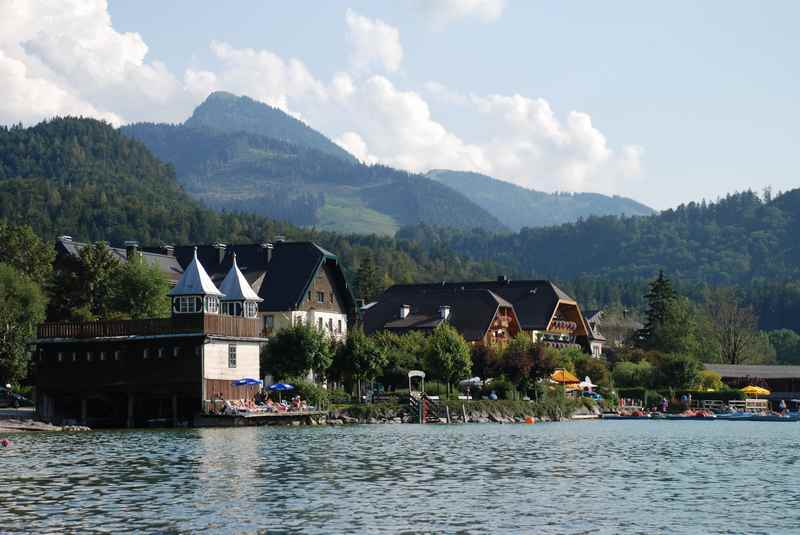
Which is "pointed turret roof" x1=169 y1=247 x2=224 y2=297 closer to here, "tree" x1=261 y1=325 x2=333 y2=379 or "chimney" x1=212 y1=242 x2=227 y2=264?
"tree" x1=261 y1=325 x2=333 y2=379

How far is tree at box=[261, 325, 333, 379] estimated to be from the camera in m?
82.3

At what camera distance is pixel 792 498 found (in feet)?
119

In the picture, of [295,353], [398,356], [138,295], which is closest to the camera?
[295,353]

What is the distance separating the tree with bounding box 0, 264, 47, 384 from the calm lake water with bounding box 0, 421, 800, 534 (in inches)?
971

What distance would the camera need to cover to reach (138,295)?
8831 cm

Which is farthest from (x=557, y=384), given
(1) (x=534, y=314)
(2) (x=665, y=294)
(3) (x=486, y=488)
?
(3) (x=486, y=488)

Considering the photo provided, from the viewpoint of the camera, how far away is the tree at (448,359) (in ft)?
305

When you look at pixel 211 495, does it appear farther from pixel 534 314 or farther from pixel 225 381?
pixel 534 314

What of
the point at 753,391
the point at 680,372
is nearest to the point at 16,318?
the point at 680,372

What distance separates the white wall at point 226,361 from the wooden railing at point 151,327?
711mm

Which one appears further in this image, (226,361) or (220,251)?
(220,251)

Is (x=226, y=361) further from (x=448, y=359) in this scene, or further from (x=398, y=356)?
(x=448, y=359)

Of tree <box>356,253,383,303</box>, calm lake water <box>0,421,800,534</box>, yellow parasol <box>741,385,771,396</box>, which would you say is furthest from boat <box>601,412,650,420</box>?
tree <box>356,253,383,303</box>

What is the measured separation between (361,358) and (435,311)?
3870 centimetres
